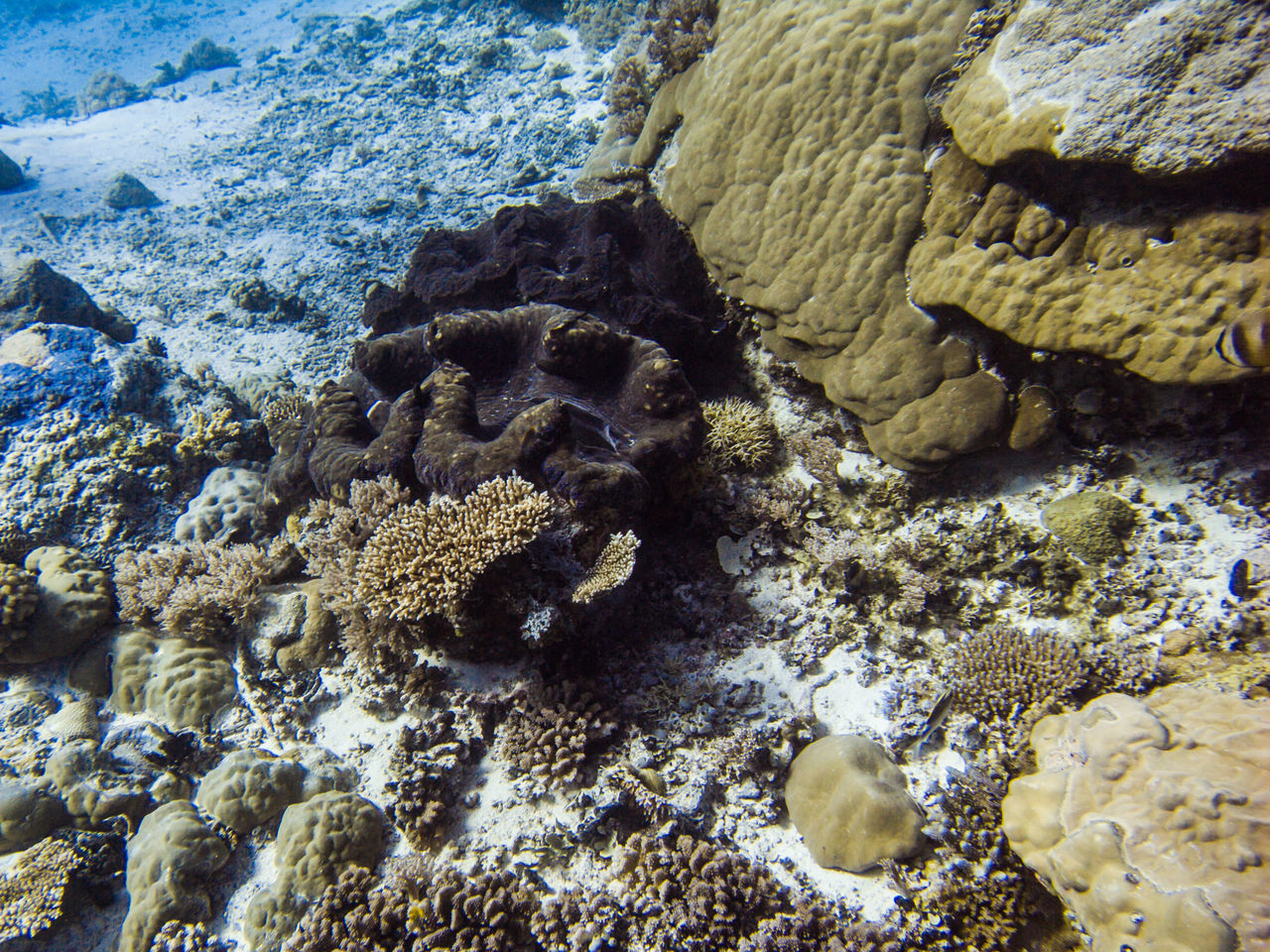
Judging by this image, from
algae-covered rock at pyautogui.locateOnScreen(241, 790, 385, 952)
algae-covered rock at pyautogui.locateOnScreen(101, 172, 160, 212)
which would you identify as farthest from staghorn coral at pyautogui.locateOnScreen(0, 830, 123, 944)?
algae-covered rock at pyautogui.locateOnScreen(101, 172, 160, 212)

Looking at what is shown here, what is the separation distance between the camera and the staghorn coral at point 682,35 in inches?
233

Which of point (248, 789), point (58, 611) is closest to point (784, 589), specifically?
point (248, 789)

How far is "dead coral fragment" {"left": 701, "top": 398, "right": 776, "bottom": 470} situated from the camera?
14.6 ft

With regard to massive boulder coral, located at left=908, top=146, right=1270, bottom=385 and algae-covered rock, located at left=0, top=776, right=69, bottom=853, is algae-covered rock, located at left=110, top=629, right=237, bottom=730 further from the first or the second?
massive boulder coral, located at left=908, top=146, right=1270, bottom=385

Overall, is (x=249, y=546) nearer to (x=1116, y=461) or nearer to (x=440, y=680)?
(x=440, y=680)

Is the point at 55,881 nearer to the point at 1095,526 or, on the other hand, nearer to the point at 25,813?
the point at 25,813

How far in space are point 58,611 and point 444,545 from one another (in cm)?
338

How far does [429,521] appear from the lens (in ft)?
10.7

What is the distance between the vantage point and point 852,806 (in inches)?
112

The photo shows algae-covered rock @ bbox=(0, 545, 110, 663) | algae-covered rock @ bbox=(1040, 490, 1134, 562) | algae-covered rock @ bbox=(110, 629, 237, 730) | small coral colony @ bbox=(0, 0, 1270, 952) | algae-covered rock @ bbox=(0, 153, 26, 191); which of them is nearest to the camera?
small coral colony @ bbox=(0, 0, 1270, 952)

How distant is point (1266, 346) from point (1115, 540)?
1312mm

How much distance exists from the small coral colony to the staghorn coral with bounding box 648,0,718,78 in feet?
4.09

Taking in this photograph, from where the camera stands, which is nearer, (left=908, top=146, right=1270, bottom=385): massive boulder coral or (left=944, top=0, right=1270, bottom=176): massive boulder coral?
(left=944, top=0, right=1270, bottom=176): massive boulder coral

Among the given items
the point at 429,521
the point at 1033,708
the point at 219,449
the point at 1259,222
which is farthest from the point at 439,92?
the point at 1033,708
